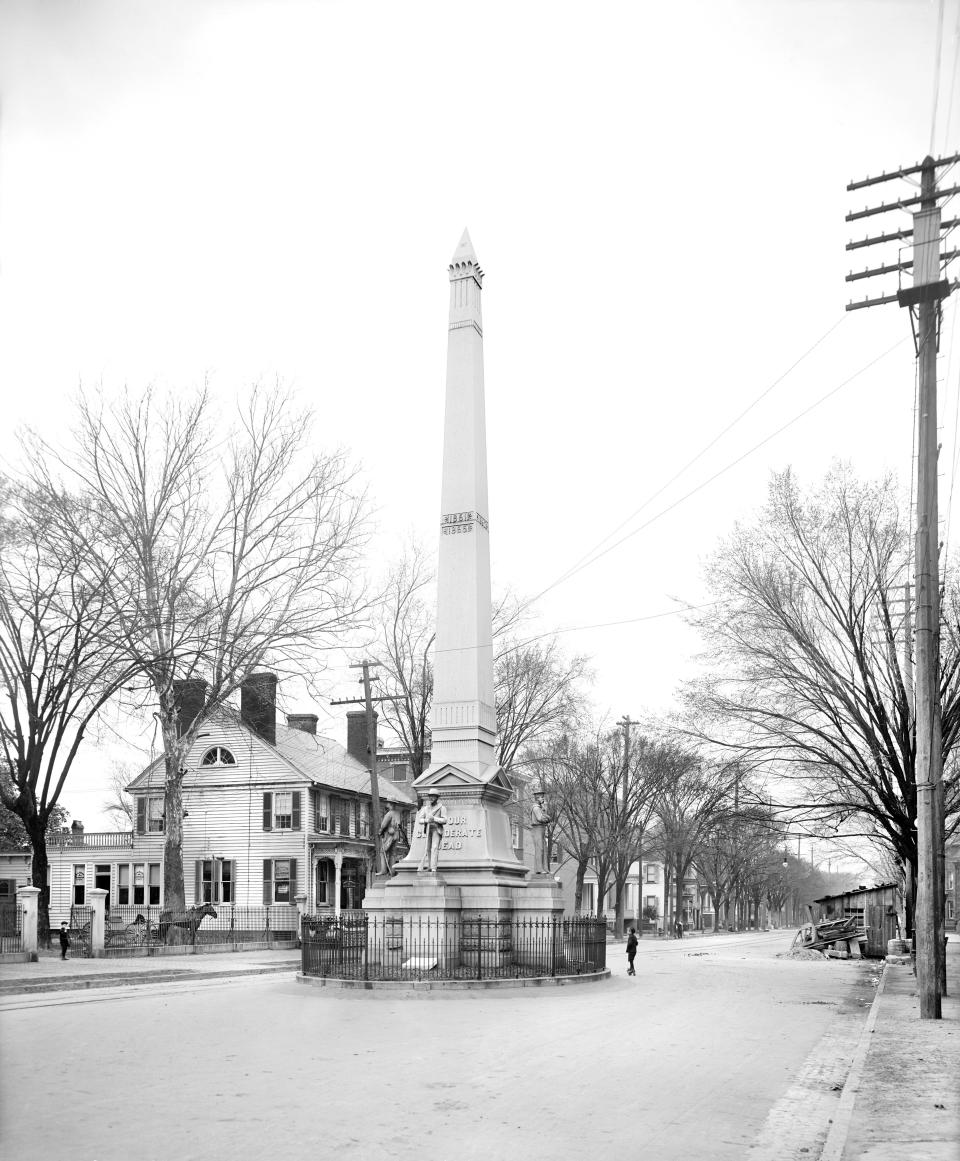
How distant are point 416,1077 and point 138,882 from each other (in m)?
38.9

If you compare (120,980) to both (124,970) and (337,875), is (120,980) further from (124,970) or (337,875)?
(337,875)

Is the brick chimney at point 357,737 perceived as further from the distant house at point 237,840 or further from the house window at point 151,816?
the house window at point 151,816

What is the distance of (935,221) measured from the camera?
1830cm

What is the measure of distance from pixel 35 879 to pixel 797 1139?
2745 cm

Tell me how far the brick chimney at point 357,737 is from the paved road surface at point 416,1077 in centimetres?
3651

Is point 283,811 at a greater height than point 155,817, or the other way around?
point 283,811

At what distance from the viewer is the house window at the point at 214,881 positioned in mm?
45750

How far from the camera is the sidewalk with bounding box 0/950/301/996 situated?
2159cm

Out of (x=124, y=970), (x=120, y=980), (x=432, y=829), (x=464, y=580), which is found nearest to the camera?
(x=432, y=829)

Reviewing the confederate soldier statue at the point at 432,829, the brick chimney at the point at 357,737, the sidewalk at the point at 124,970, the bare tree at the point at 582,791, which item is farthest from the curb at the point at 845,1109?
the brick chimney at the point at 357,737

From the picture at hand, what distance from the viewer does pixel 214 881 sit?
151ft

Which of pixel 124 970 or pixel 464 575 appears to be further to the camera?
pixel 124 970

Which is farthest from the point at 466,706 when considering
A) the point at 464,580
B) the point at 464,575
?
the point at 464,575

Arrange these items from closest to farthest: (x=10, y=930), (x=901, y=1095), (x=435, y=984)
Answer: (x=901, y=1095) < (x=435, y=984) < (x=10, y=930)
